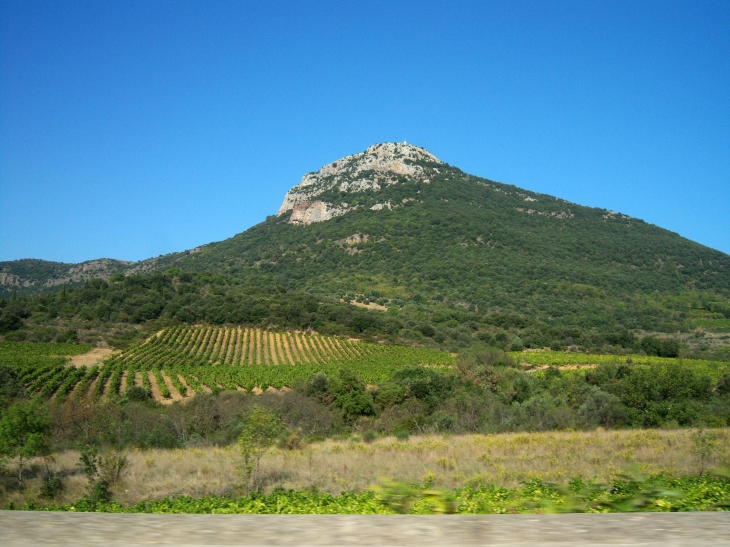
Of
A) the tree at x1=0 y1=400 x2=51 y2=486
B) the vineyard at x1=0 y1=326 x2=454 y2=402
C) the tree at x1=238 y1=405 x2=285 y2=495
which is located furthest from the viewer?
the vineyard at x1=0 y1=326 x2=454 y2=402

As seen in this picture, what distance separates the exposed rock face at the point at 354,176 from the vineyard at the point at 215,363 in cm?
6895

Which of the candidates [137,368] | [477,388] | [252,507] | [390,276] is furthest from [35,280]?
[252,507]

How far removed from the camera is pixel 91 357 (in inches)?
1818

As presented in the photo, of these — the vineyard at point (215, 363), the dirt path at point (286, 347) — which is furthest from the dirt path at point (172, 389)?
the dirt path at point (286, 347)

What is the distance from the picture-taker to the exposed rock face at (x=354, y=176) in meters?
129

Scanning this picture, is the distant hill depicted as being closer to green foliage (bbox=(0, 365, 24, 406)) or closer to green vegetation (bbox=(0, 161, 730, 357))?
green vegetation (bbox=(0, 161, 730, 357))

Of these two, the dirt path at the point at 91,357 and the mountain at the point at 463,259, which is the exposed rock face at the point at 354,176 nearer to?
the mountain at the point at 463,259

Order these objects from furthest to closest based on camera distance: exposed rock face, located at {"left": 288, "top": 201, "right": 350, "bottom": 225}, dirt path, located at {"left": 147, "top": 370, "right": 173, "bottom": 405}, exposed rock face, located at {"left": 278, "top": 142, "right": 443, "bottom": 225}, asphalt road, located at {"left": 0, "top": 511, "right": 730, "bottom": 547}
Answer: exposed rock face, located at {"left": 278, "top": 142, "right": 443, "bottom": 225}
exposed rock face, located at {"left": 288, "top": 201, "right": 350, "bottom": 225}
dirt path, located at {"left": 147, "top": 370, "right": 173, "bottom": 405}
asphalt road, located at {"left": 0, "top": 511, "right": 730, "bottom": 547}

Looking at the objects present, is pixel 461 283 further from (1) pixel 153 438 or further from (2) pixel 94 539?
(2) pixel 94 539

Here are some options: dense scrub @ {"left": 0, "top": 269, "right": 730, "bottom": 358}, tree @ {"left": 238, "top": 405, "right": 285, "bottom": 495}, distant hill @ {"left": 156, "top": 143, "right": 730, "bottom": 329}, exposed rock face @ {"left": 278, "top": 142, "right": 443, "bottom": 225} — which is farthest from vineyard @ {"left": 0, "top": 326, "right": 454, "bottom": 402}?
exposed rock face @ {"left": 278, "top": 142, "right": 443, "bottom": 225}

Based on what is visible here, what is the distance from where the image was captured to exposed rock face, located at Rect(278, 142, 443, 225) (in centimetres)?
12938

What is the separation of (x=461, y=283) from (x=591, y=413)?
244 feet

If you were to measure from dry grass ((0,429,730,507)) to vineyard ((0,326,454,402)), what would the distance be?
18.7 meters

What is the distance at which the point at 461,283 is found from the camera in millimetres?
96938
